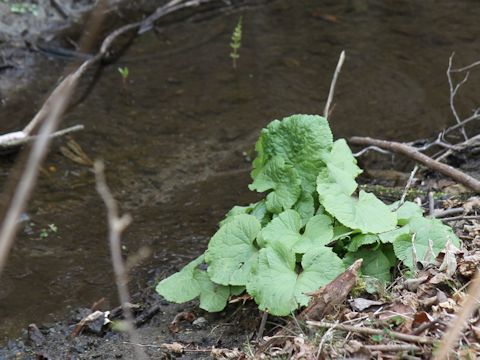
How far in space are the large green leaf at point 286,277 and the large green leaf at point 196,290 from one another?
37 centimetres

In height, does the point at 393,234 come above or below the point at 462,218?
above

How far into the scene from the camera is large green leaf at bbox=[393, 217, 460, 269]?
10.5ft

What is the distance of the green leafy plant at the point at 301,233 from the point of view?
3.18 meters

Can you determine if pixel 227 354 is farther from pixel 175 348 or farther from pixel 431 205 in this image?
pixel 431 205

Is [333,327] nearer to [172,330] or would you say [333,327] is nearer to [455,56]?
[172,330]

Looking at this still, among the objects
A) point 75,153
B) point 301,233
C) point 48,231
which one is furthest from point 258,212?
point 75,153

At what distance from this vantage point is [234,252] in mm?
3488

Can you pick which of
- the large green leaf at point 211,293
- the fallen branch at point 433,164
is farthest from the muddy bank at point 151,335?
the fallen branch at point 433,164

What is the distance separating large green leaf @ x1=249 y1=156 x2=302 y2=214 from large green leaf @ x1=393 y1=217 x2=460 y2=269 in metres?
0.65

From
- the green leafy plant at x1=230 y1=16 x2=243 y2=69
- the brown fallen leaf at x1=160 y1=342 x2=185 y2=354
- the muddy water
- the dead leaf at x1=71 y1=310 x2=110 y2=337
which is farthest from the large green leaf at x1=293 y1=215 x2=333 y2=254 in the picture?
the green leafy plant at x1=230 y1=16 x2=243 y2=69

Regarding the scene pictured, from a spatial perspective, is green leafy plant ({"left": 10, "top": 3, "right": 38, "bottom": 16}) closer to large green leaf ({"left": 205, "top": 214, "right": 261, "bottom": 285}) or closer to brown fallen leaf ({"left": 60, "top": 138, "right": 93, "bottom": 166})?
brown fallen leaf ({"left": 60, "top": 138, "right": 93, "bottom": 166})

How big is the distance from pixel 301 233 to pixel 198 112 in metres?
3.19

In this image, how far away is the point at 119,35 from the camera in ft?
25.5

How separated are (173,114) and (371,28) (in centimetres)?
268
